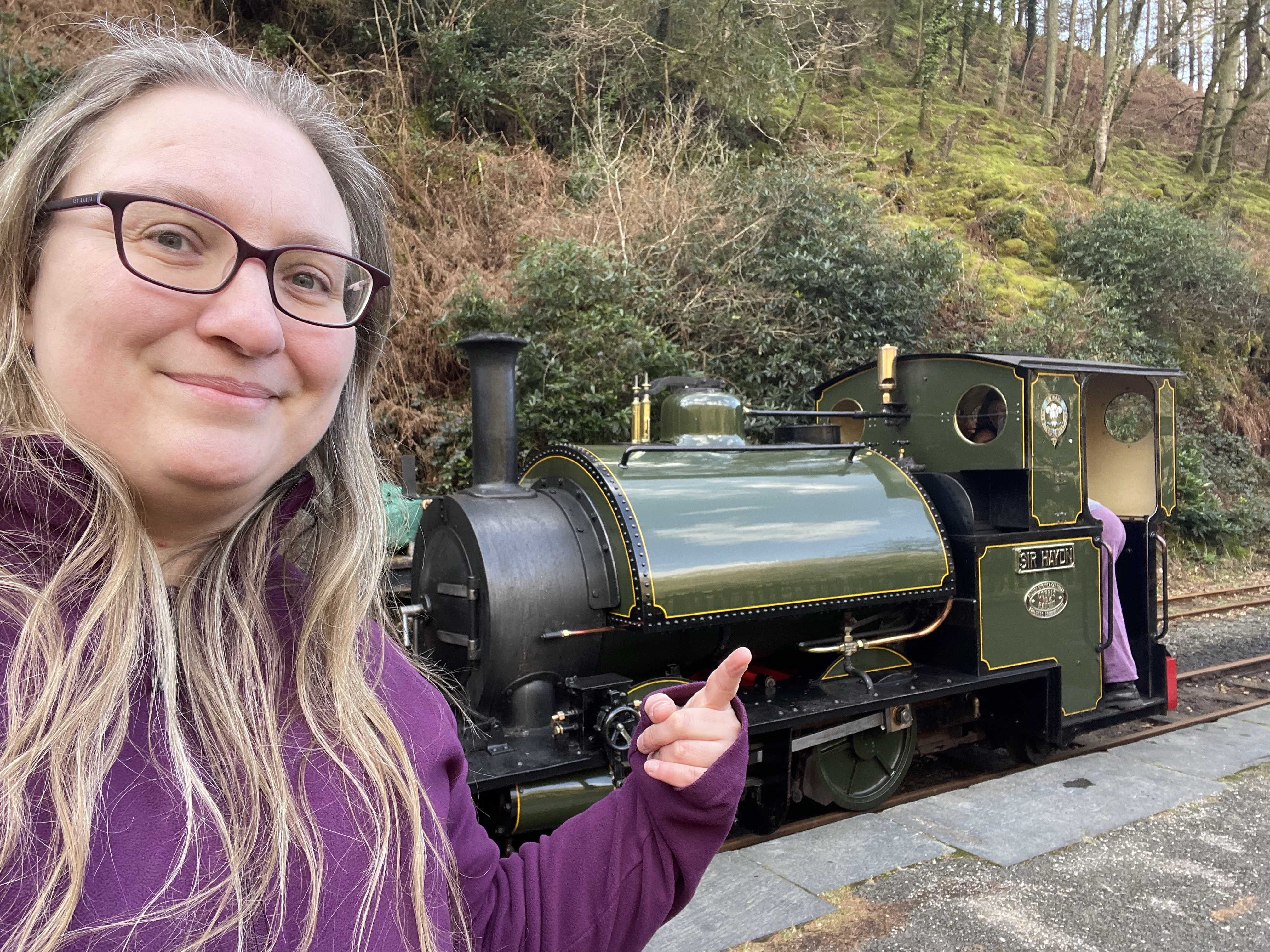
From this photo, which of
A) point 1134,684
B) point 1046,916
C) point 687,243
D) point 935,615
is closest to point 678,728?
point 1046,916

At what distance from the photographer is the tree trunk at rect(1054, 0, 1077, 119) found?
2428 centimetres

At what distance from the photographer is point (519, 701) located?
4086 millimetres

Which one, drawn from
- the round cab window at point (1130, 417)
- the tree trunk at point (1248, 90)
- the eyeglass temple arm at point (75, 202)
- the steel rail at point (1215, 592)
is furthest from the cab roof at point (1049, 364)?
the tree trunk at point (1248, 90)

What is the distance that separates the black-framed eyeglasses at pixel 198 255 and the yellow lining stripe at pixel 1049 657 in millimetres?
4983

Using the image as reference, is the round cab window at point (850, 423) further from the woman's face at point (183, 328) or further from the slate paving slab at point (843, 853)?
the woman's face at point (183, 328)

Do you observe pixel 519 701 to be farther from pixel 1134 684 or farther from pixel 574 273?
pixel 574 273

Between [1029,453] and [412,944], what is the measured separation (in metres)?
5.15

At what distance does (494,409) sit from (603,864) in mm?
3414

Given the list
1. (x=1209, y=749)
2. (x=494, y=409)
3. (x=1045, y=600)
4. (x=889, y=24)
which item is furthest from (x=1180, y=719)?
(x=889, y=24)

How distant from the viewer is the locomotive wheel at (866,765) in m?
5.09

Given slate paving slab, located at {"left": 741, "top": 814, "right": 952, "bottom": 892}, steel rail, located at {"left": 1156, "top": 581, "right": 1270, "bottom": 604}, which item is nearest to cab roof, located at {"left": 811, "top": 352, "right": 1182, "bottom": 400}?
slate paving slab, located at {"left": 741, "top": 814, "right": 952, "bottom": 892}

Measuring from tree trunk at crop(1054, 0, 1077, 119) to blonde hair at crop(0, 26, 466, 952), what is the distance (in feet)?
94.4

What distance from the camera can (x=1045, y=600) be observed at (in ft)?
18.4

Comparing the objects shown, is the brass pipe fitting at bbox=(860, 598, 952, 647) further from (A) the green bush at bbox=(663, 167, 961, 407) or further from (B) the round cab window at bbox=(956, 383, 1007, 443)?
(A) the green bush at bbox=(663, 167, 961, 407)
